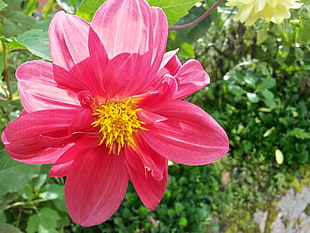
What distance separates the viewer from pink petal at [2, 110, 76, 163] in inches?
13.6

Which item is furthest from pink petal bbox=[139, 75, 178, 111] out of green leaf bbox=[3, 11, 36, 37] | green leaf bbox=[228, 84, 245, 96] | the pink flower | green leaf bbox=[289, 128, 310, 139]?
green leaf bbox=[289, 128, 310, 139]

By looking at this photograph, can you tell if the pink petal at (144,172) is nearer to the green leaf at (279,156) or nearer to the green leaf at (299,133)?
the green leaf at (279,156)

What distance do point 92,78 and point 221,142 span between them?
154mm

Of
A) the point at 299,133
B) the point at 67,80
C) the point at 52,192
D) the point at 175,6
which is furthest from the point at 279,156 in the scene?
the point at 67,80

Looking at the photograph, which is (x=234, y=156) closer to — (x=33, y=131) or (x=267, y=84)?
(x=267, y=84)

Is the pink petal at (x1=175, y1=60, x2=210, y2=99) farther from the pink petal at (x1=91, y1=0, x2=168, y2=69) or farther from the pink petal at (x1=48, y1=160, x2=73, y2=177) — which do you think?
the pink petal at (x1=48, y1=160, x2=73, y2=177)

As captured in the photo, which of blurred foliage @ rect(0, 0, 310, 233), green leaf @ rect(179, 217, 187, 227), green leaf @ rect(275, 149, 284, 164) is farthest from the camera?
green leaf @ rect(275, 149, 284, 164)

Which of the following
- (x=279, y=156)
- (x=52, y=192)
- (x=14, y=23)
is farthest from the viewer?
(x=279, y=156)

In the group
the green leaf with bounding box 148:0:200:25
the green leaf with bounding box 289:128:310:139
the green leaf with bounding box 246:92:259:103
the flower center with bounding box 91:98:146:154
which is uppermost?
the green leaf with bounding box 148:0:200:25

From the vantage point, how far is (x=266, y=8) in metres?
0.56

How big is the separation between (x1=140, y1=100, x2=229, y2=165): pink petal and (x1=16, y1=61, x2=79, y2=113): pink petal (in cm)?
11

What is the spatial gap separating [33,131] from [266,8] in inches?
16.2

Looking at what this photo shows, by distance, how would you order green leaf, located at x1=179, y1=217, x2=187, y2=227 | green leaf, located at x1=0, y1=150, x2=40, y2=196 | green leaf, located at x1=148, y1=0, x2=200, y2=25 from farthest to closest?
green leaf, located at x1=179, y1=217, x2=187, y2=227
green leaf, located at x1=0, y1=150, x2=40, y2=196
green leaf, located at x1=148, y1=0, x2=200, y2=25

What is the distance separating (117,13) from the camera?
36 cm
